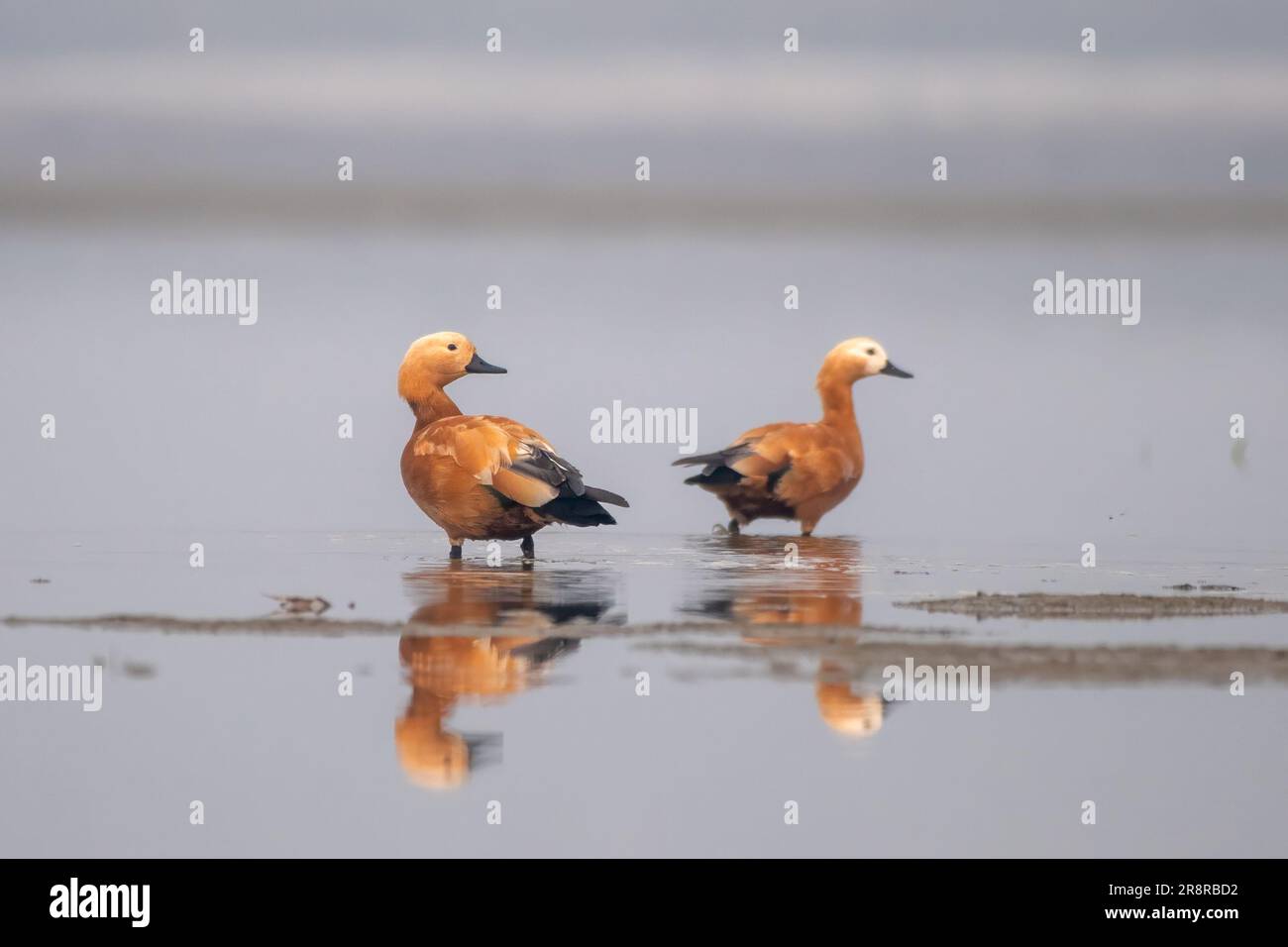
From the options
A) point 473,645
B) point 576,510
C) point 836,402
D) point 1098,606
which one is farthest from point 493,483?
point 836,402

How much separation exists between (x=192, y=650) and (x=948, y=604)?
10.3 feet

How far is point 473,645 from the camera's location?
7.21 meters

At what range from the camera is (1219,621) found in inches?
322

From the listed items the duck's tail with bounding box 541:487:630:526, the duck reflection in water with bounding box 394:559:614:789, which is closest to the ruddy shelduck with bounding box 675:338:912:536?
the duck's tail with bounding box 541:487:630:526

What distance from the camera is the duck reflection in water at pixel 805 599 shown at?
638 centimetres

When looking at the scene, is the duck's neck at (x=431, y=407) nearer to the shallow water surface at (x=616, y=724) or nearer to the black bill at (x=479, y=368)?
the black bill at (x=479, y=368)

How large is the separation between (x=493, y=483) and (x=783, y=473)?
2.33 meters

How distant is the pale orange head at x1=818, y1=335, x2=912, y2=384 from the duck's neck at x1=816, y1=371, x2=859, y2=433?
0.09 ft

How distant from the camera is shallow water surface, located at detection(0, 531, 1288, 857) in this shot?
5344 millimetres

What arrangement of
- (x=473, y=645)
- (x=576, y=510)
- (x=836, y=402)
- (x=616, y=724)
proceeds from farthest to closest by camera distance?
1. (x=836, y=402)
2. (x=576, y=510)
3. (x=473, y=645)
4. (x=616, y=724)

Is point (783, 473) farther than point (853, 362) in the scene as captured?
No

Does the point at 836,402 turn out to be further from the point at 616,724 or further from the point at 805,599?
the point at 616,724

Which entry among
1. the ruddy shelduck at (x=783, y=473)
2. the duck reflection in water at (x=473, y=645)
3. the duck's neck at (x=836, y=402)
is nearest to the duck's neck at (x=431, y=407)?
the duck reflection in water at (x=473, y=645)

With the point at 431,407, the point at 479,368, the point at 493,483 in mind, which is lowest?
Answer: the point at 493,483
